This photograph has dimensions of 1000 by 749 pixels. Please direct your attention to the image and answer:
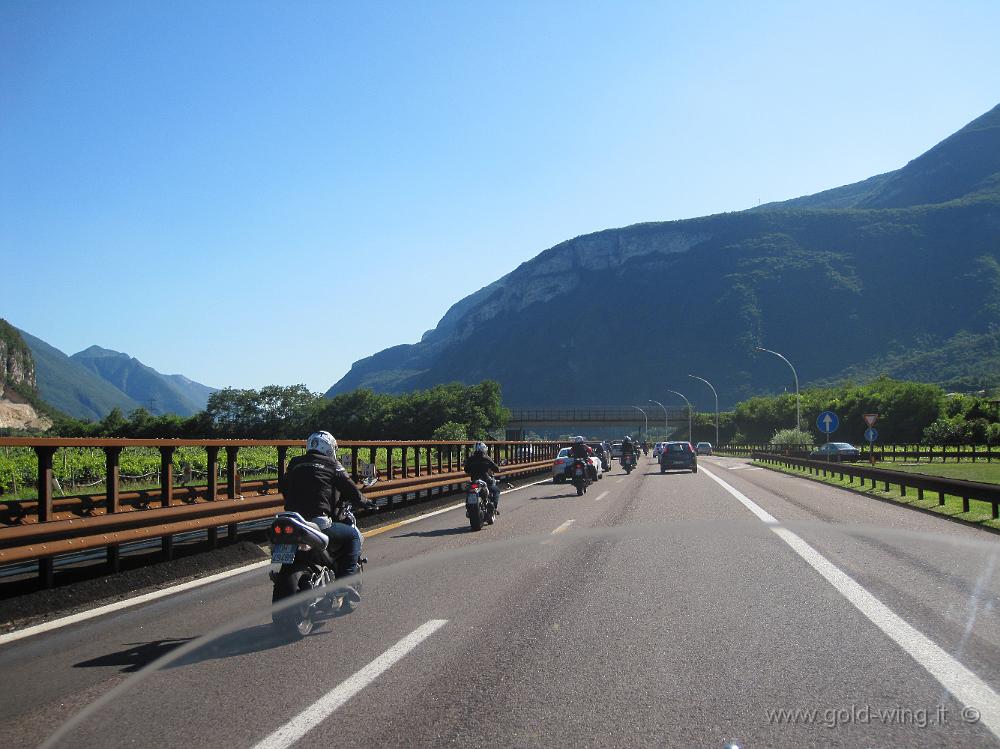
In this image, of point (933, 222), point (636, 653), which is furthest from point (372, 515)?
point (933, 222)

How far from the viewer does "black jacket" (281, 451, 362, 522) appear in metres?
7.35

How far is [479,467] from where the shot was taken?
52.0ft

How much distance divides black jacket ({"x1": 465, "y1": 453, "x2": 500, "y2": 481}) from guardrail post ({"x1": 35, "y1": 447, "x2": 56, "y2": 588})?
821 centimetres

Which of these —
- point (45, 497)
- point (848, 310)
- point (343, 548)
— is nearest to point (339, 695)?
point (343, 548)

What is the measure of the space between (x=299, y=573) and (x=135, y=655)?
1.33 m

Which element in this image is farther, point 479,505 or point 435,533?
point 479,505

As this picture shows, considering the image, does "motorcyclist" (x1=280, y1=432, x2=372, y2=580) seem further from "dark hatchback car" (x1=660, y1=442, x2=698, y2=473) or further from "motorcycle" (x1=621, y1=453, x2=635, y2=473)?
"motorcycle" (x1=621, y1=453, x2=635, y2=473)

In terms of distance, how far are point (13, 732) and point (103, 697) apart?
2.10 feet

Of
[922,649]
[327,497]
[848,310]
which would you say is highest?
[848,310]

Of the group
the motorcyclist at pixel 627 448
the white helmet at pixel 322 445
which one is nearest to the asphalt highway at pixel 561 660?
the white helmet at pixel 322 445

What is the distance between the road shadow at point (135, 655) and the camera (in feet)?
19.4

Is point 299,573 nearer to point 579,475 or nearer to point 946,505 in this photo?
point 946,505

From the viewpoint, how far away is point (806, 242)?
199m

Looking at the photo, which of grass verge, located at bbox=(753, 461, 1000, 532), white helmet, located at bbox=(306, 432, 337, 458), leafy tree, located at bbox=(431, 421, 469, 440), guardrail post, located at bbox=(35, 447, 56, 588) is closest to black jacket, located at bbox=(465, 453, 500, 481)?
white helmet, located at bbox=(306, 432, 337, 458)
